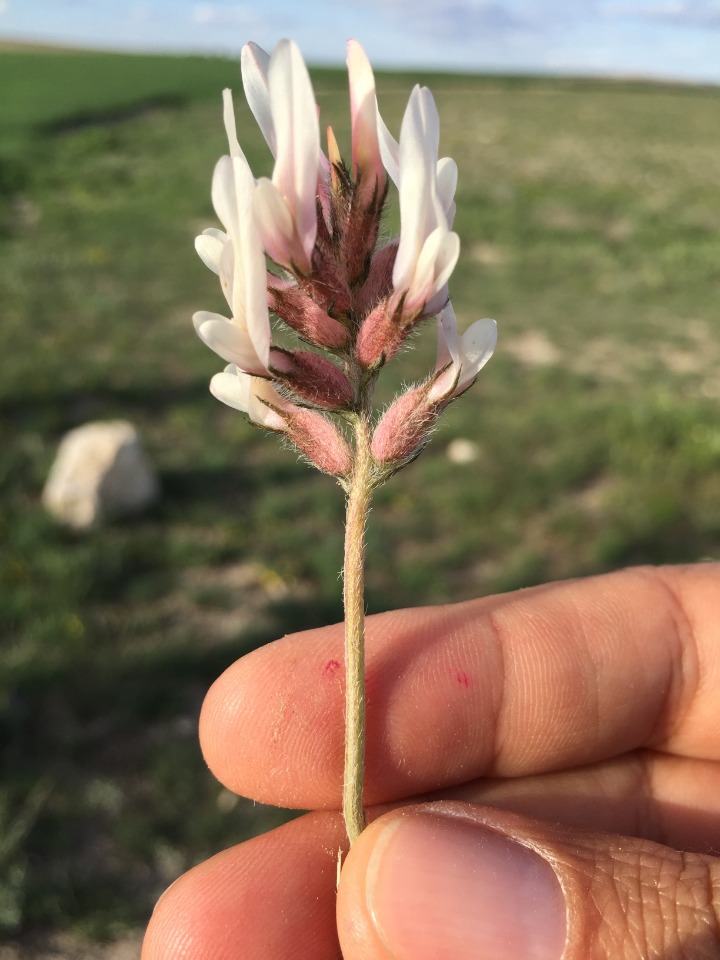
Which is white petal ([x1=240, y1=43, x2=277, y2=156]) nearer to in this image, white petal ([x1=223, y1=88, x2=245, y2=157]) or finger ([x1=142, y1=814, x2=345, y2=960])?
white petal ([x1=223, y1=88, x2=245, y2=157])

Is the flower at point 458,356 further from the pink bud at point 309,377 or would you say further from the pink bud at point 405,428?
the pink bud at point 309,377

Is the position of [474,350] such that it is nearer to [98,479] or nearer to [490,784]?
[490,784]

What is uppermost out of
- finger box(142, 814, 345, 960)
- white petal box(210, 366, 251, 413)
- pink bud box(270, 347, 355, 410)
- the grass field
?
pink bud box(270, 347, 355, 410)

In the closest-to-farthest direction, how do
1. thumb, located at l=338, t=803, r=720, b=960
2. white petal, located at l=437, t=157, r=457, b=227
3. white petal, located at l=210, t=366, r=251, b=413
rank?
white petal, located at l=437, t=157, r=457, b=227
white petal, located at l=210, t=366, r=251, b=413
thumb, located at l=338, t=803, r=720, b=960

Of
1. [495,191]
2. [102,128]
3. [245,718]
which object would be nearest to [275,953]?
[245,718]

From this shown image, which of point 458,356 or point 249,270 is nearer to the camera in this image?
point 249,270

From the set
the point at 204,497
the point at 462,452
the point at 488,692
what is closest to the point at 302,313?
the point at 488,692

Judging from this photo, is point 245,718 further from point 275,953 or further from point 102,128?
point 102,128

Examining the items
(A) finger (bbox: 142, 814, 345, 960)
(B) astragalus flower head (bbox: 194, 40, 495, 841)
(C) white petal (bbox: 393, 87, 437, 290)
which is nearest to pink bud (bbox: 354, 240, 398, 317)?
(B) astragalus flower head (bbox: 194, 40, 495, 841)
